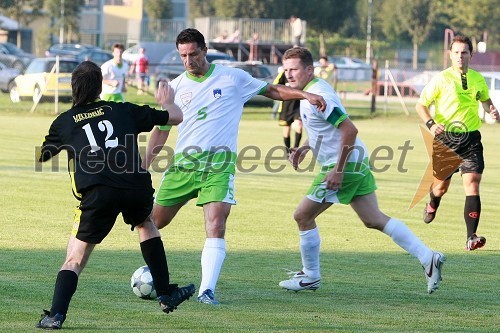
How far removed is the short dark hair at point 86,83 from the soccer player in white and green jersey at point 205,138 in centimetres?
120

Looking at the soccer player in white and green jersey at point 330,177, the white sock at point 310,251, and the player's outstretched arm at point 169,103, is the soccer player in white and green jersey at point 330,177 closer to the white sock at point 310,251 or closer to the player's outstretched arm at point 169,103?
the white sock at point 310,251

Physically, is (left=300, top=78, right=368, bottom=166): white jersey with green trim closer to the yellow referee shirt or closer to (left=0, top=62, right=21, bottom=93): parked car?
the yellow referee shirt

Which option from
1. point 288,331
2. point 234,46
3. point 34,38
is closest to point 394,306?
point 288,331

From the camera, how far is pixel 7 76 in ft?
141

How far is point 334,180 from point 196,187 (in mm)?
1059

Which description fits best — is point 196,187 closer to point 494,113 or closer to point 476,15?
point 494,113

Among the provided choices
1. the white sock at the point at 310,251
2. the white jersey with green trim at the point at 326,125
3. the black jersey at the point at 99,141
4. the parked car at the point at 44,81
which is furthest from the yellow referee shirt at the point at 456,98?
the parked car at the point at 44,81

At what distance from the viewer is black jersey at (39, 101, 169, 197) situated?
6.57m

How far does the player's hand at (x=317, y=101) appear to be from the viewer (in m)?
7.63

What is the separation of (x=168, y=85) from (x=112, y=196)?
3.61ft

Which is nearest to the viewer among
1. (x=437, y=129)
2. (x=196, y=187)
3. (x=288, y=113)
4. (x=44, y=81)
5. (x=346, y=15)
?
(x=196, y=187)

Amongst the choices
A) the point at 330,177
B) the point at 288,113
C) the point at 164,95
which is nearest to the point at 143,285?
the point at 164,95

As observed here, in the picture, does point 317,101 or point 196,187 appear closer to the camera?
point 317,101

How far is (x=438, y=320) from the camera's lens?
23.0 feet
